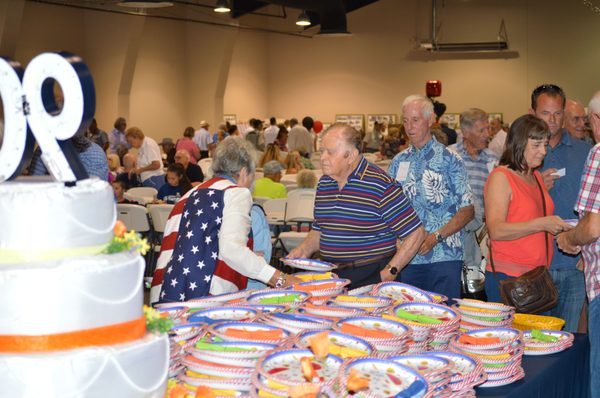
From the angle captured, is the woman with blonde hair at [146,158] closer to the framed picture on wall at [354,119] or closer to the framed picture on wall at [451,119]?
the framed picture on wall at [451,119]

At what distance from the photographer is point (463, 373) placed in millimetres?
2316

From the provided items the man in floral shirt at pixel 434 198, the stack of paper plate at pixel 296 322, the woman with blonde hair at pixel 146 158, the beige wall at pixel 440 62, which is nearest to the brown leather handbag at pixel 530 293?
the man in floral shirt at pixel 434 198

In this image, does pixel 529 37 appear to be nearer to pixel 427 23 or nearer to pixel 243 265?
pixel 427 23

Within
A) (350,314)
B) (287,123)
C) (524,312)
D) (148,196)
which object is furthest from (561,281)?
(287,123)

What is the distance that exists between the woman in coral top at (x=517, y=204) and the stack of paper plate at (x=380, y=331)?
118cm

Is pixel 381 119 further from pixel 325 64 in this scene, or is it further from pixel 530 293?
pixel 530 293

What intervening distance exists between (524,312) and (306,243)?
1075mm

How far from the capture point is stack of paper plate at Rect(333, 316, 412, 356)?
8.23 feet

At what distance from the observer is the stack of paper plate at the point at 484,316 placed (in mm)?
3057

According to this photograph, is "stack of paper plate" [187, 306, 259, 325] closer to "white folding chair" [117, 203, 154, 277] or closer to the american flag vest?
the american flag vest

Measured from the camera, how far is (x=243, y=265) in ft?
11.4

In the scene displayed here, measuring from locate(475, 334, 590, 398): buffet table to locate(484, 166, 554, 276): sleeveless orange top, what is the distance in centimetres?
56

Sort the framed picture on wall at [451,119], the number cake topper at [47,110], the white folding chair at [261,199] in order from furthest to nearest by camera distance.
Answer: the framed picture on wall at [451,119]
the white folding chair at [261,199]
the number cake topper at [47,110]

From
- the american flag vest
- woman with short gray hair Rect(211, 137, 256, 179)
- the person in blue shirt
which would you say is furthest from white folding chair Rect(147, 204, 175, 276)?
the american flag vest
